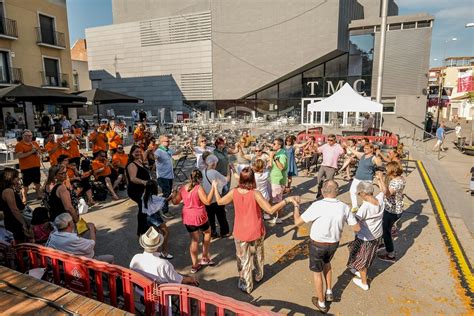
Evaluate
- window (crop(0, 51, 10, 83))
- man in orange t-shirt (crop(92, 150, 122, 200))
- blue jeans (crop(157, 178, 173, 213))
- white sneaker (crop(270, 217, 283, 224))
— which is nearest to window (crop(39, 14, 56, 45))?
window (crop(0, 51, 10, 83))

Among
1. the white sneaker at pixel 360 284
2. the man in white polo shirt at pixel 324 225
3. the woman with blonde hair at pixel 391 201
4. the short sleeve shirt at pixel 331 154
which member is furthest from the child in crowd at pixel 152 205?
the short sleeve shirt at pixel 331 154

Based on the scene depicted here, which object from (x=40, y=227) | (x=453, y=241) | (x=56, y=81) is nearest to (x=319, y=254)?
(x=453, y=241)

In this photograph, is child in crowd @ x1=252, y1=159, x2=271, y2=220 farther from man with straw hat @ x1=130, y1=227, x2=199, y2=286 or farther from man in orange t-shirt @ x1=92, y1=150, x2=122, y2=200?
man in orange t-shirt @ x1=92, y1=150, x2=122, y2=200

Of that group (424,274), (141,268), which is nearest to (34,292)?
(141,268)

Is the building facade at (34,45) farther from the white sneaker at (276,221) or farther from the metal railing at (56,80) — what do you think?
the white sneaker at (276,221)

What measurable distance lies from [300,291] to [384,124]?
69.0ft

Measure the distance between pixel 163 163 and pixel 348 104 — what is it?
9721mm

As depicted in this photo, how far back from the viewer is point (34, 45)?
23688 mm

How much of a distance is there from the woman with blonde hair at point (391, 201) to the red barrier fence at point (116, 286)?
10.0 ft

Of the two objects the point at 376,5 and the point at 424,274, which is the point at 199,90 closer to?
the point at 376,5

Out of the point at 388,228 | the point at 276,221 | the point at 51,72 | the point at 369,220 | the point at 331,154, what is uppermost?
the point at 51,72

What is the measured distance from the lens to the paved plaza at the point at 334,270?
404cm

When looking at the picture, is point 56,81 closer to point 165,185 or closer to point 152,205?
point 165,185

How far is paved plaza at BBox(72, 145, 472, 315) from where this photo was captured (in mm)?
4039
